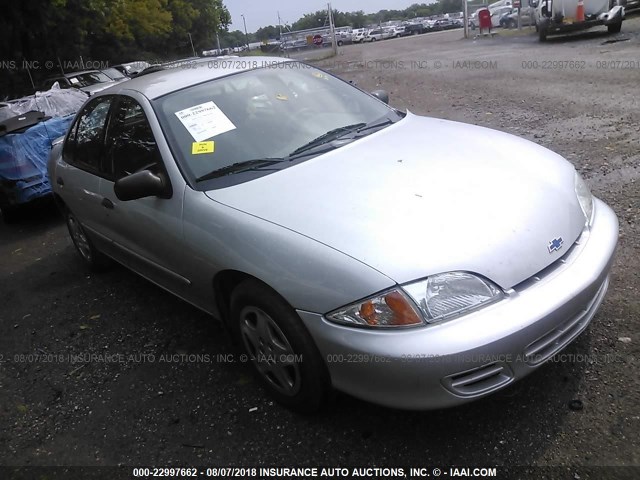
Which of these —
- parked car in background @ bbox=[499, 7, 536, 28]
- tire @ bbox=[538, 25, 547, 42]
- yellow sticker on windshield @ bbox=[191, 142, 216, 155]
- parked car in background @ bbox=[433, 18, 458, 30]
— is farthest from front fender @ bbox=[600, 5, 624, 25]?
parked car in background @ bbox=[433, 18, 458, 30]

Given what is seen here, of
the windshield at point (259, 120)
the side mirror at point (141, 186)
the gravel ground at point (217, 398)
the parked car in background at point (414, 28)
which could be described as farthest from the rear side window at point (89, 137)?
the parked car in background at point (414, 28)

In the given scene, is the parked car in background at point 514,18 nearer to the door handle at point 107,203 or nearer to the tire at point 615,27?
the tire at point 615,27

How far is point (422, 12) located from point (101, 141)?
224 ft

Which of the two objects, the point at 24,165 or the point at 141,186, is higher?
the point at 141,186

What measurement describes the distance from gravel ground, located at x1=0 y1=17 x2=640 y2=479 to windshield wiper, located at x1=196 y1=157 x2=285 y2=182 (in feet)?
3.59

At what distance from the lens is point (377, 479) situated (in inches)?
88.4

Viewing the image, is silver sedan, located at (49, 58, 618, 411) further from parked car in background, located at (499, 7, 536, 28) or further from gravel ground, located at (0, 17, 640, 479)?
parked car in background, located at (499, 7, 536, 28)

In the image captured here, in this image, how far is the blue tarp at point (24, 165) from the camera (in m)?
6.23

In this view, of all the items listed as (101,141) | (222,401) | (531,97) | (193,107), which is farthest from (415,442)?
(531,97)

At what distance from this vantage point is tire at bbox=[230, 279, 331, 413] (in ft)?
7.63

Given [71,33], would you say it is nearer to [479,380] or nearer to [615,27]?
[615,27]

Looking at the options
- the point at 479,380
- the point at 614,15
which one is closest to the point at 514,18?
the point at 614,15

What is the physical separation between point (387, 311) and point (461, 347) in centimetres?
31

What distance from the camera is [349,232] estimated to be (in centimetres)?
229
